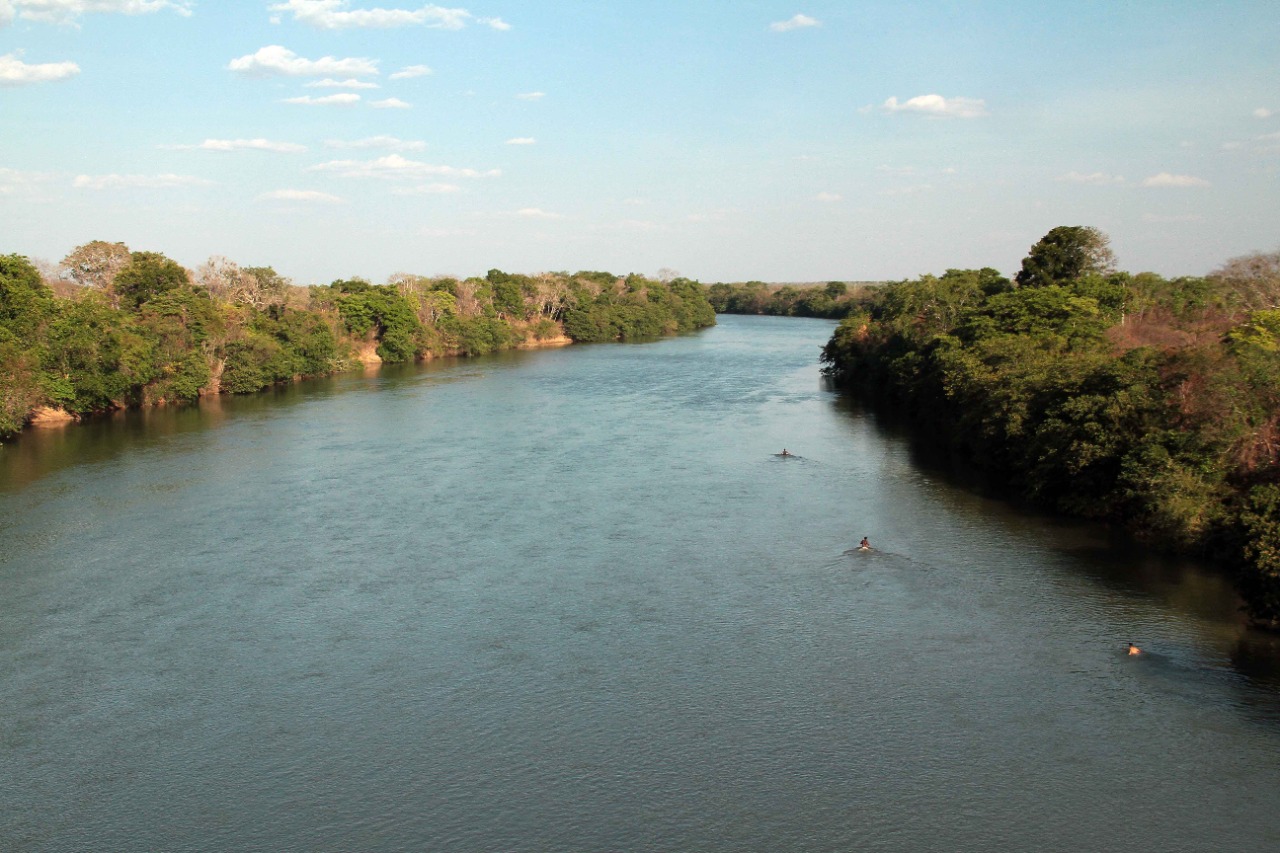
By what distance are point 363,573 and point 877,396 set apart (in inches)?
1527

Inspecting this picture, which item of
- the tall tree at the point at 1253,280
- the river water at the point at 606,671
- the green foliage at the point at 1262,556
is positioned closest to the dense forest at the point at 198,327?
the river water at the point at 606,671

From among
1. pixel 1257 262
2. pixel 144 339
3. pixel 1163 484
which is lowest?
pixel 1163 484

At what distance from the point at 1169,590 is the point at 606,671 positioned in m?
13.5

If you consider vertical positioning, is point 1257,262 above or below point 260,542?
above

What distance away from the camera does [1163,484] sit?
24516 mm

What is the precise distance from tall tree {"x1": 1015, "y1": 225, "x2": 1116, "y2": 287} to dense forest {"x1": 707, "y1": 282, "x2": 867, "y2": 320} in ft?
247

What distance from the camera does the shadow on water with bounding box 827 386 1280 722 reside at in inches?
711

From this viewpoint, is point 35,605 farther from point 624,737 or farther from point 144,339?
point 144,339

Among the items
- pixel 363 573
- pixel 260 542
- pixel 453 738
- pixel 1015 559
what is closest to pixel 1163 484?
pixel 1015 559

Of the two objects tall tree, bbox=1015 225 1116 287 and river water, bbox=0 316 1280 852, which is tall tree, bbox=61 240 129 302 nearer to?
river water, bbox=0 316 1280 852

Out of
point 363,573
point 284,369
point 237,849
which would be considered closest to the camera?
point 237,849

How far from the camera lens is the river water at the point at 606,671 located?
565 inches

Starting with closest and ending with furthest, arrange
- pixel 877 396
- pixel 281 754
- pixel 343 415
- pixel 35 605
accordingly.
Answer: pixel 281 754
pixel 35 605
pixel 343 415
pixel 877 396

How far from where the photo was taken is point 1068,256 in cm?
5466
